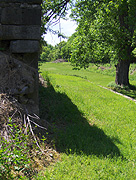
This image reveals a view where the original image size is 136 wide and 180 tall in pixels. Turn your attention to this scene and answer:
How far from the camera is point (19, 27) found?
4.52 m

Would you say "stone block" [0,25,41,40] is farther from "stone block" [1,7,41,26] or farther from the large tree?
the large tree

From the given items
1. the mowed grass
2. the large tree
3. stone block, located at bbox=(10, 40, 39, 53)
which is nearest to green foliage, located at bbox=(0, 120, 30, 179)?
the mowed grass

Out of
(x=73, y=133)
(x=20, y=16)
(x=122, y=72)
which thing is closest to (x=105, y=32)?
(x=122, y=72)

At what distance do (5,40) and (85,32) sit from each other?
10.5 meters

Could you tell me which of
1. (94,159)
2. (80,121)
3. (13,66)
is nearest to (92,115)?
(80,121)

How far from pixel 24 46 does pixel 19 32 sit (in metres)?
0.36

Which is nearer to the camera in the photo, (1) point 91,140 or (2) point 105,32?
(1) point 91,140

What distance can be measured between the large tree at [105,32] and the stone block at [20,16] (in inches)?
330

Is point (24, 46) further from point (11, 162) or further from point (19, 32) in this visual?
point (11, 162)

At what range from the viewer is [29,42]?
4.60m

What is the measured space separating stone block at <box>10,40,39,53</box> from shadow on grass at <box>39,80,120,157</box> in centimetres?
205

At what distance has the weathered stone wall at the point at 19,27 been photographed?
4.46 metres

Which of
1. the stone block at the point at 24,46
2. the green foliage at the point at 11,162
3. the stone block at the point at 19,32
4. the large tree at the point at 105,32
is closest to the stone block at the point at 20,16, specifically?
the stone block at the point at 19,32

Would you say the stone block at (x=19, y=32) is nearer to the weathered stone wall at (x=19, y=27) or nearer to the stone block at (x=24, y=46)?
the weathered stone wall at (x=19, y=27)
